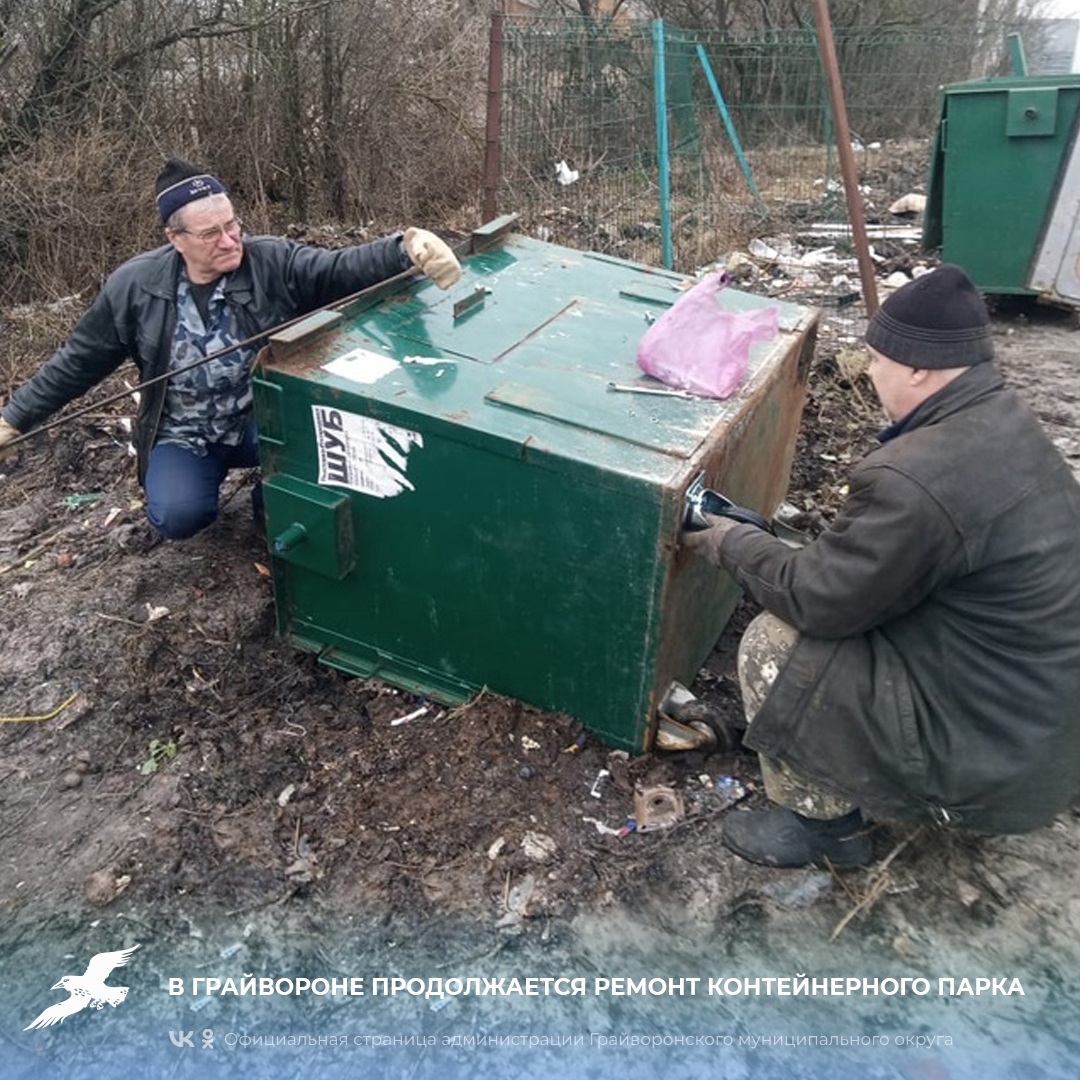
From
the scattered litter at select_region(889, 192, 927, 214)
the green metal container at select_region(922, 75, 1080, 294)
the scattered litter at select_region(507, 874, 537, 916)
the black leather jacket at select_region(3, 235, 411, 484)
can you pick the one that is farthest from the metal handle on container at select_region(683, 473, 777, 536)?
the scattered litter at select_region(889, 192, 927, 214)

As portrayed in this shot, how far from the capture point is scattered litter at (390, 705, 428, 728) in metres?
2.76

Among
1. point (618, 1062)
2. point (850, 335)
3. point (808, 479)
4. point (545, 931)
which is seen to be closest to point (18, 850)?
point (545, 931)

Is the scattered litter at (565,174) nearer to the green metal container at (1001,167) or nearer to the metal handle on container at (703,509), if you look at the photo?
the green metal container at (1001,167)

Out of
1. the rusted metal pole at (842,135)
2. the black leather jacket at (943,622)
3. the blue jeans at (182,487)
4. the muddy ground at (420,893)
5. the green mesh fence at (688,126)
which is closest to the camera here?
the black leather jacket at (943,622)

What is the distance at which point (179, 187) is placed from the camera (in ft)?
9.41

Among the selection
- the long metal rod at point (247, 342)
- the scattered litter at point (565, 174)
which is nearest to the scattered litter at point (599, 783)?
the long metal rod at point (247, 342)

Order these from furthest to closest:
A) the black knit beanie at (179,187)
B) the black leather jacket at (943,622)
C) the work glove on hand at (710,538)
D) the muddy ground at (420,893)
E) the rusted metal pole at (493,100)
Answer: the rusted metal pole at (493,100), the black knit beanie at (179,187), the work glove on hand at (710,538), the muddy ground at (420,893), the black leather jacket at (943,622)

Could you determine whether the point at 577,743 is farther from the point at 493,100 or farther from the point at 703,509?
the point at 493,100

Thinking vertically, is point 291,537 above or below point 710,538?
below

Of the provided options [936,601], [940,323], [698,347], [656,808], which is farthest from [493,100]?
[936,601]

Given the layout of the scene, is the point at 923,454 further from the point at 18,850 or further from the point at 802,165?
the point at 802,165

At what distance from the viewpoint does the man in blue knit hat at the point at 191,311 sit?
2.91 meters

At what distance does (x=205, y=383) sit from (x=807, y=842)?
91.3 inches

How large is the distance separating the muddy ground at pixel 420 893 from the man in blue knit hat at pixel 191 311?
2.15 ft
